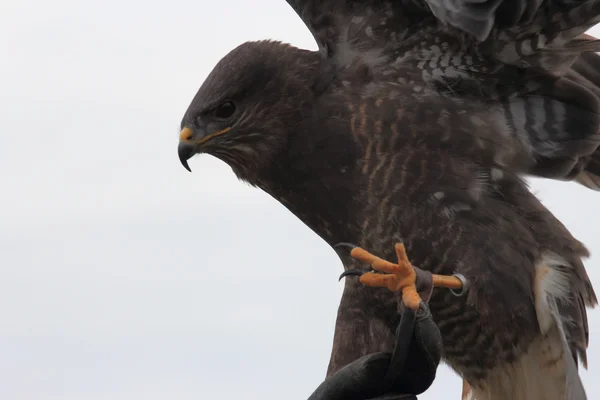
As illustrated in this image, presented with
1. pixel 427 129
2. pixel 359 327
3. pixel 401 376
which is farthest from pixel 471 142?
pixel 401 376

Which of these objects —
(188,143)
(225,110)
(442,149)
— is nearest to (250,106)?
(225,110)

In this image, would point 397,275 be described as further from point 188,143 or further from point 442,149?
point 188,143

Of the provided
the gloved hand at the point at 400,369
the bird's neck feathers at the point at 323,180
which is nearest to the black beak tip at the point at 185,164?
the bird's neck feathers at the point at 323,180

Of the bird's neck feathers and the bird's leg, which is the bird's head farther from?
the bird's leg

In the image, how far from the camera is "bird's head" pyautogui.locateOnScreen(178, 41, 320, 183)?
20.6 ft

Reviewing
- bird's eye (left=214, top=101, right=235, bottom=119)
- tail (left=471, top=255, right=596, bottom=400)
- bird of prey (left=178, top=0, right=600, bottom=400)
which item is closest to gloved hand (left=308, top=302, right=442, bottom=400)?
bird of prey (left=178, top=0, right=600, bottom=400)

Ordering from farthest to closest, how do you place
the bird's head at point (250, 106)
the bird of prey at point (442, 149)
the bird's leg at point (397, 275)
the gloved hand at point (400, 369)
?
the bird's head at point (250, 106)
the bird of prey at point (442, 149)
the bird's leg at point (397, 275)
the gloved hand at point (400, 369)

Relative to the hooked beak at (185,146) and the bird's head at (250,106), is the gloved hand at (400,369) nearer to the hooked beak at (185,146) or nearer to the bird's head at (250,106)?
the bird's head at (250,106)

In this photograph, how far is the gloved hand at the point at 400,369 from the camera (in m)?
4.95

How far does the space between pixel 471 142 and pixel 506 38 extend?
1.63 feet

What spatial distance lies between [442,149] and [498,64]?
1.58 feet

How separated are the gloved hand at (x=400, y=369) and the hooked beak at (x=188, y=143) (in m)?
1.57

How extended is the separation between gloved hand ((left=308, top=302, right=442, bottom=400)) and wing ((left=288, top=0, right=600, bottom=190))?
1.41m

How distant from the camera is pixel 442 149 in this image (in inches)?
239
